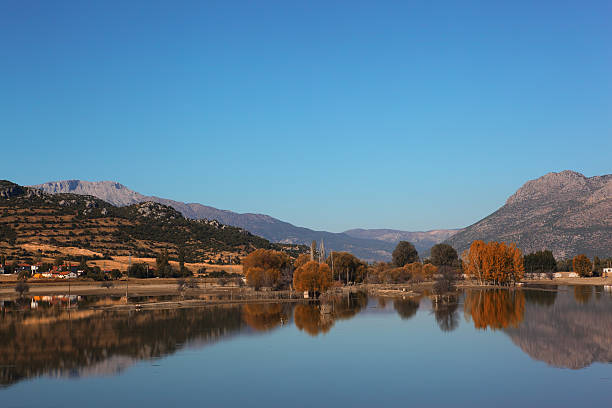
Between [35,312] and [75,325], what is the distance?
1566 cm

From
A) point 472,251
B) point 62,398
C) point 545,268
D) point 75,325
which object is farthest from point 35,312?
point 545,268

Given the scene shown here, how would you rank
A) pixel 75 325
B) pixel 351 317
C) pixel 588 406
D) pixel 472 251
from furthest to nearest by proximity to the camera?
pixel 472 251 < pixel 351 317 < pixel 75 325 < pixel 588 406

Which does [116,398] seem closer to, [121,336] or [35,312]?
[121,336]

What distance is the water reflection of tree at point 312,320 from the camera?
56.9 meters

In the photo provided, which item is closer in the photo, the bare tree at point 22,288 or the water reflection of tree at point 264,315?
the water reflection of tree at point 264,315

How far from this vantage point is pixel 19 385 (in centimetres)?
3384

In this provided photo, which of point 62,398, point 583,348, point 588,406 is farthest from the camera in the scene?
point 583,348

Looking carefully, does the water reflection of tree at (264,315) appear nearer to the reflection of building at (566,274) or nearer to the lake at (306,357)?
the lake at (306,357)

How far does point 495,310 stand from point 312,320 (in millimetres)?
22882

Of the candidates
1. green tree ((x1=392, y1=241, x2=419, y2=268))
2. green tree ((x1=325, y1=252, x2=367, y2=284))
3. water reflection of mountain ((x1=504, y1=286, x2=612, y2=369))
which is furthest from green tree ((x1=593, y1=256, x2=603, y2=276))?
water reflection of mountain ((x1=504, y1=286, x2=612, y2=369))

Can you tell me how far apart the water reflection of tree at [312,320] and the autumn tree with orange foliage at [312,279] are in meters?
11.2

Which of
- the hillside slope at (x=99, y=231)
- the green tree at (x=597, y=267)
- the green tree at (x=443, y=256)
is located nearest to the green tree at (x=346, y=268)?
the green tree at (x=443, y=256)

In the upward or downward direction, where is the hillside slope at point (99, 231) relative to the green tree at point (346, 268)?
upward

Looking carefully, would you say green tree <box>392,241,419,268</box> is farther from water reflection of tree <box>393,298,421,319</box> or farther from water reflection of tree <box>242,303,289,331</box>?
water reflection of tree <box>242,303,289,331</box>
